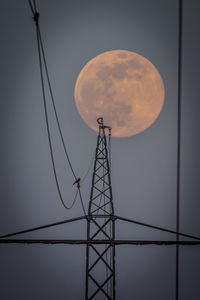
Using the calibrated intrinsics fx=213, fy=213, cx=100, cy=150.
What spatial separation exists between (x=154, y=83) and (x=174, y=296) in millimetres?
11900

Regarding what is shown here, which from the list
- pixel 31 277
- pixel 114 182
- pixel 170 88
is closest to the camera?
pixel 170 88

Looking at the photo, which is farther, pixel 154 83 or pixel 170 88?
pixel 170 88

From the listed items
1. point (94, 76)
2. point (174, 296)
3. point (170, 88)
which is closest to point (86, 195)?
point (94, 76)

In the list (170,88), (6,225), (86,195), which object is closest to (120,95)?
(170,88)

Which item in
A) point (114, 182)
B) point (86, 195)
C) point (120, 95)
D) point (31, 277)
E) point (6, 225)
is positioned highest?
point (120, 95)

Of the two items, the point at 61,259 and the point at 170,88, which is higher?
the point at 170,88

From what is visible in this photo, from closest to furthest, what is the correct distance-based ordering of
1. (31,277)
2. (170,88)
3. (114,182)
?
1. (170,88)
2. (114,182)
3. (31,277)

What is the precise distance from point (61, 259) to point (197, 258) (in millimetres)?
7746

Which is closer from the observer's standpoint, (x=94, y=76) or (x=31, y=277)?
(x=94, y=76)

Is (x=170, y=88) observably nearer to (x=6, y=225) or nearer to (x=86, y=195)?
(x=86, y=195)

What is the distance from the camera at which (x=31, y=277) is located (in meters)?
12.5

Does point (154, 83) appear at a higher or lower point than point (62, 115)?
higher

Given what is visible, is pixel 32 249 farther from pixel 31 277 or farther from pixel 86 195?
pixel 86 195

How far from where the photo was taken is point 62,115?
10312 millimetres
